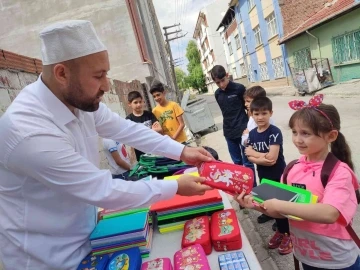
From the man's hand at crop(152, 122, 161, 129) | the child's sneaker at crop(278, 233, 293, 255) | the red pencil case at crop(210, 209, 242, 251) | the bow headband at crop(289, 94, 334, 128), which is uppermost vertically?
the bow headband at crop(289, 94, 334, 128)

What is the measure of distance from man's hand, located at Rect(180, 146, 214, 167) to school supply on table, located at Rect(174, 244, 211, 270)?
1.83 ft

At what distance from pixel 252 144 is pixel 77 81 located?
6.30 feet

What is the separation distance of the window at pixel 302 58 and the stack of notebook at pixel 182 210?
55.6 ft

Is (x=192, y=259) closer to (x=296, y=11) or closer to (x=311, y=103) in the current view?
(x=311, y=103)

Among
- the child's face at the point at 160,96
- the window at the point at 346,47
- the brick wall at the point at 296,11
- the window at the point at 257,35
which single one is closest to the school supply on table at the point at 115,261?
the child's face at the point at 160,96

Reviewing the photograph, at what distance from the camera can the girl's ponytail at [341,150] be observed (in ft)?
5.52

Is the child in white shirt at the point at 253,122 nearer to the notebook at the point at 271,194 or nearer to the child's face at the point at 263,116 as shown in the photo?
the child's face at the point at 263,116

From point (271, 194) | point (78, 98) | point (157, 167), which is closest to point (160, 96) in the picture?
point (157, 167)

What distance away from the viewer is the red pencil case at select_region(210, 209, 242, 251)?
134 centimetres

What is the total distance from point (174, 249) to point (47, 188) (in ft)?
2.21

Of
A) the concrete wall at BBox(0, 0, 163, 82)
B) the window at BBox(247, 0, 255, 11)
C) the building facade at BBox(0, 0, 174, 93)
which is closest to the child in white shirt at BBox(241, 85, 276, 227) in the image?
the building facade at BBox(0, 0, 174, 93)

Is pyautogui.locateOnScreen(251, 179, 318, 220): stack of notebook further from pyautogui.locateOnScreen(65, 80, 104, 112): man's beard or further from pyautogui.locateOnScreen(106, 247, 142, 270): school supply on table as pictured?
pyautogui.locateOnScreen(65, 80, 104, 112): man's beard

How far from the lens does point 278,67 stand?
21.9 metres

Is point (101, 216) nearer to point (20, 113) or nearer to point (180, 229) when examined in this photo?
point (180, 229)
